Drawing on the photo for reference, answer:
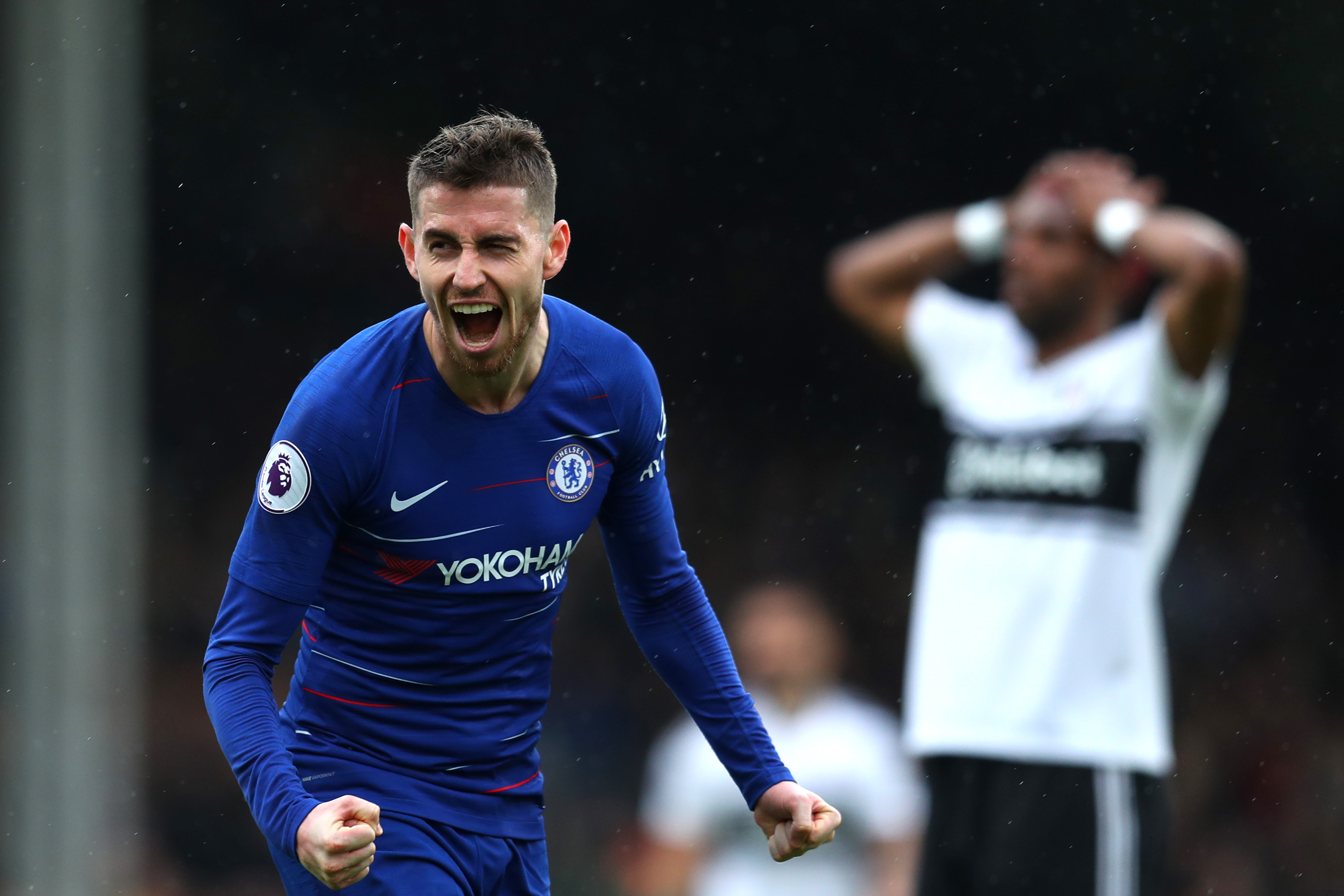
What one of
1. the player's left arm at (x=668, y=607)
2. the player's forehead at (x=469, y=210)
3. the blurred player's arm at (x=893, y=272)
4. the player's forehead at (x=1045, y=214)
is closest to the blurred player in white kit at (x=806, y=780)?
the blurred player's arm at (x=893, y=272)

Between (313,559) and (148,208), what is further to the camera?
(148,208)

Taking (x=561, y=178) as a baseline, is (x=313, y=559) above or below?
below

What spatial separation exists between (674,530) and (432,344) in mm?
652

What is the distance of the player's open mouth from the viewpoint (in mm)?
2639

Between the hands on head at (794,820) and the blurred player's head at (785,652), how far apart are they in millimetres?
3407

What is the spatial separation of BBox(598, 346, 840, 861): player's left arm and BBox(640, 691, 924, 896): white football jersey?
2908 millimetres

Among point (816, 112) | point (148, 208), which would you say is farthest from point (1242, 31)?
point (148, 208)

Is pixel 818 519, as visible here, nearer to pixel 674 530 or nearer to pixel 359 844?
pixel 674 530

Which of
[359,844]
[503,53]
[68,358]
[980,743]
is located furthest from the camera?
[503,53]

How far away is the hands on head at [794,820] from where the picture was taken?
2.78m

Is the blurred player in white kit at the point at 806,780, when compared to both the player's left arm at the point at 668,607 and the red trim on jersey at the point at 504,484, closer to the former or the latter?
the player's left arm at the point at 668,607

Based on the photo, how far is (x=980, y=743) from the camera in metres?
4.96

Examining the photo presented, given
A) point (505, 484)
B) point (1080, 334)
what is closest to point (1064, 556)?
point (1080, 334)

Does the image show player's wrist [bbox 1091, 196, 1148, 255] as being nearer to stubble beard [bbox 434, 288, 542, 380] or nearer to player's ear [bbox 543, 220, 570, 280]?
player's ear [bbox 543, 220, 570, 280]
